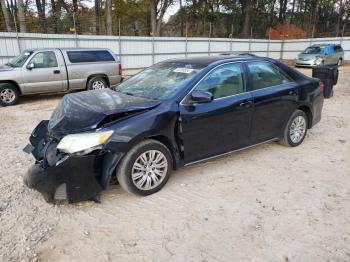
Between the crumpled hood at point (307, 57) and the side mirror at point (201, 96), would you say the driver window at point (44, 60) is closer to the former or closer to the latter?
the side mirror at point (201, 96)

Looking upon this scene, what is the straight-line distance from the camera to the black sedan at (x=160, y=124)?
3.40 meters

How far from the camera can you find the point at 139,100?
13.2 ft

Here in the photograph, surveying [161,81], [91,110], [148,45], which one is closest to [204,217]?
[91,110]

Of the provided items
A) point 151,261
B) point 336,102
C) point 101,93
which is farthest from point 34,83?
point 336,102

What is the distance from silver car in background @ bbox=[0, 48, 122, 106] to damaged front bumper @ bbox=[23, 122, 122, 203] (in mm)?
6706

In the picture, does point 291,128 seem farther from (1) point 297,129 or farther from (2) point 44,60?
(2) point 44,60

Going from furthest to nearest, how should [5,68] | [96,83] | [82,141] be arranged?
[96,83], [5,68], [82,141]

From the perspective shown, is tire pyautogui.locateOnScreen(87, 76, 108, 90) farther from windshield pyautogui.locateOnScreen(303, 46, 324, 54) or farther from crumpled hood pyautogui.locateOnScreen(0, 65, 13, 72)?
windshield pyautogui.locateOnScreen(303, 46, 324, 54)

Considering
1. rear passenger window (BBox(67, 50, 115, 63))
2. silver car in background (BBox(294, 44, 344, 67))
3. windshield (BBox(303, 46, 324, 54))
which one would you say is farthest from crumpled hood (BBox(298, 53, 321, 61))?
rear passenger window (BBox(67, 50, 115, 63))

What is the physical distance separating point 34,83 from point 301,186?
8206mm

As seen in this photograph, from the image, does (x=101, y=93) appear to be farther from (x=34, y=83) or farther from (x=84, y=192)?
(x=34, y=83)

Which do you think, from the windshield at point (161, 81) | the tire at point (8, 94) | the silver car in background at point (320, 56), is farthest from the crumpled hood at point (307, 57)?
the windshield at point (161, 81)

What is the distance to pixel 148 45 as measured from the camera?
62.0 ft

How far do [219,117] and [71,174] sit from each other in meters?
2.03
